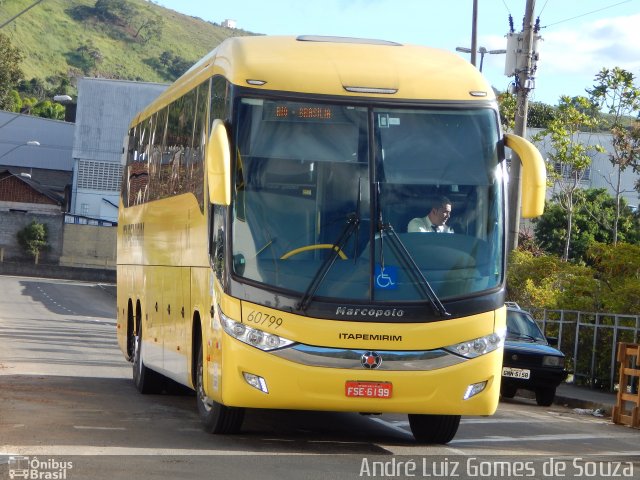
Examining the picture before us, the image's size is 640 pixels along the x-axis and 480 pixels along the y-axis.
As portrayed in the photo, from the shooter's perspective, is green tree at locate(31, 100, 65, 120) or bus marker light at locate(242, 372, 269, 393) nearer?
bus marker light at locate(242, 372, 269, 393)

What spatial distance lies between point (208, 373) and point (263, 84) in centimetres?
275

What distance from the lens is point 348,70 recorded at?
466 inches

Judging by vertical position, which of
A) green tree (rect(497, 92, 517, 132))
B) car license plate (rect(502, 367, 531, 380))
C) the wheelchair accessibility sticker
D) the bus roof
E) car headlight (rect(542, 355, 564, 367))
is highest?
green tree (rect(497, 92, 517, 132))

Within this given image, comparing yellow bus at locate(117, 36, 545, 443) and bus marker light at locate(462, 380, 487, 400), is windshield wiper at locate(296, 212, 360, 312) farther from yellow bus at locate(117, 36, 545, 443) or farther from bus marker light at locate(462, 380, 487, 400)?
bus marker light at locate(462, 380, 487, 400)

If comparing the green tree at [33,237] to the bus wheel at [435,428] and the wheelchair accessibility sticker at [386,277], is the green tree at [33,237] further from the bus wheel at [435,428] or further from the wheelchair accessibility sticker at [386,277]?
the wheelchair accessibility sticker at [386,277]

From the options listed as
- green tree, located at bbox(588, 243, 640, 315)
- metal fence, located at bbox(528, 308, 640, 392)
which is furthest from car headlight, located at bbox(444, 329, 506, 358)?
green tree, located at bbox(588, 243, 640, 315)

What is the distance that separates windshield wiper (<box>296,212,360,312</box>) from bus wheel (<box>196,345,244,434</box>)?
5.24 ft

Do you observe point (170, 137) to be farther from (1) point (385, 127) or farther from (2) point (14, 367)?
(2) point (14, 367)

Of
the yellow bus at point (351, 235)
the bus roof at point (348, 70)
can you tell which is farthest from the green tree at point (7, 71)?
the yellow bus at point (351, 235)

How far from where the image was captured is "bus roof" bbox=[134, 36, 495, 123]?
11.7m

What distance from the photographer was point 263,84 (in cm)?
1162

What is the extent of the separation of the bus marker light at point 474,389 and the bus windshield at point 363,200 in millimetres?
836

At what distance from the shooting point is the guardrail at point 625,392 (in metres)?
17.6

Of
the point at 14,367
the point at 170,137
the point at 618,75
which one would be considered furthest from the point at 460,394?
the point at 618,75
